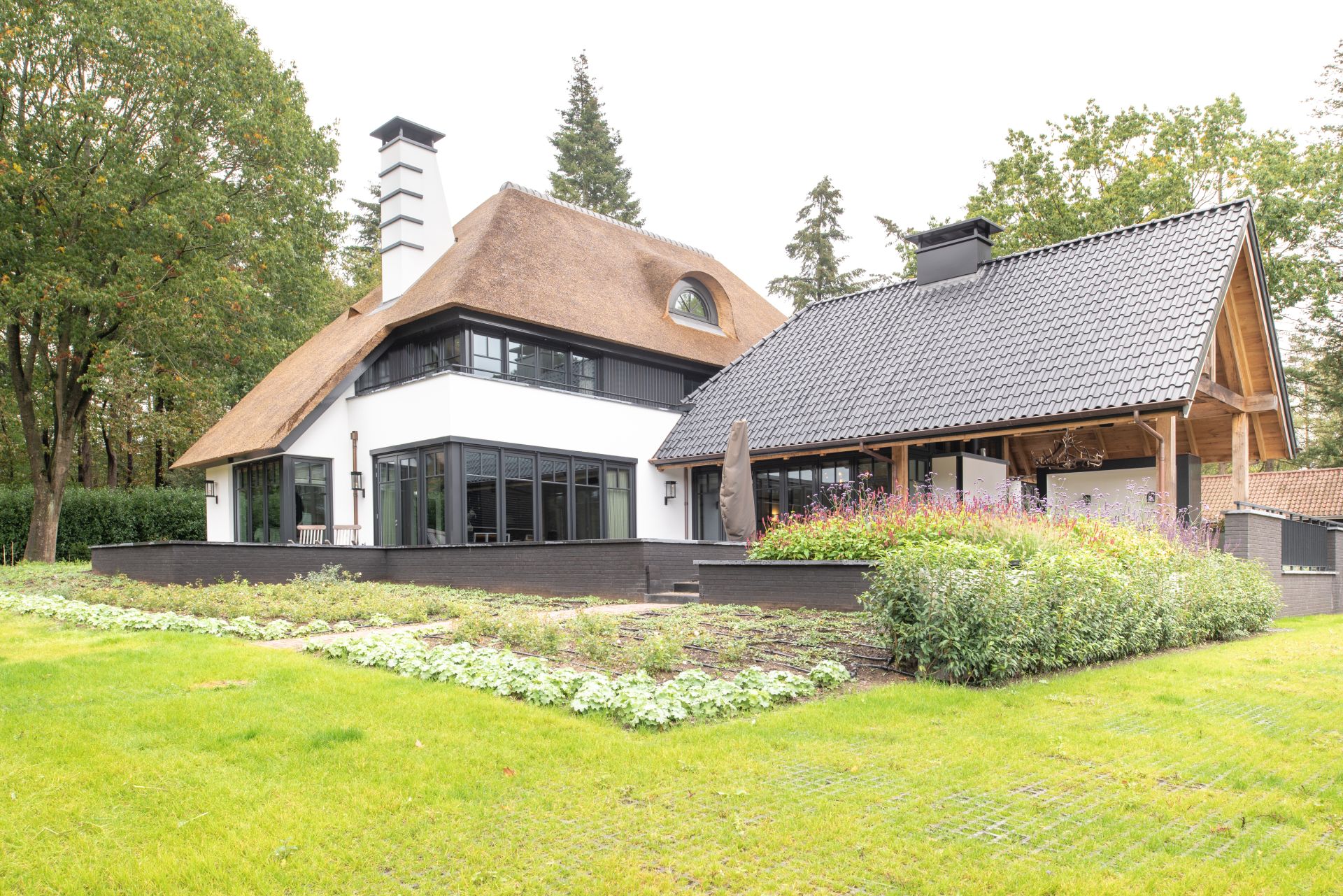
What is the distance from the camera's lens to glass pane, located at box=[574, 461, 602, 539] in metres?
18.2

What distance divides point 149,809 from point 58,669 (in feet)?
11.9

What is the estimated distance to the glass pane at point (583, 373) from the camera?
61.5 ft

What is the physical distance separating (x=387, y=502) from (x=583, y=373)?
464 cm

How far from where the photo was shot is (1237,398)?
15.6 m

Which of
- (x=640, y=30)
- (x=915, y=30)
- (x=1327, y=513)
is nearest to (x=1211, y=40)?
(x=915, y=30)

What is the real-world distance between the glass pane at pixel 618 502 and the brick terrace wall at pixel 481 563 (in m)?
3.81

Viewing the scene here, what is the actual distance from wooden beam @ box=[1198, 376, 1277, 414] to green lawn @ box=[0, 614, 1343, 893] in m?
8.80

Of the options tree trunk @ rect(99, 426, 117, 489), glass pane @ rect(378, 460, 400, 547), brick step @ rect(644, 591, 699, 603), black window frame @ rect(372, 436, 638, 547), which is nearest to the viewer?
brick step @ rect(644, 591, 699, 603)

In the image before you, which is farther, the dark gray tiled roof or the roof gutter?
the dark gray tiled roof

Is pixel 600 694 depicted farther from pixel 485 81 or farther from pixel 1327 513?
pixel 1327 513

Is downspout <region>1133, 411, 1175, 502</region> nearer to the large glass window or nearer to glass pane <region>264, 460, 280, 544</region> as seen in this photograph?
the large glass window

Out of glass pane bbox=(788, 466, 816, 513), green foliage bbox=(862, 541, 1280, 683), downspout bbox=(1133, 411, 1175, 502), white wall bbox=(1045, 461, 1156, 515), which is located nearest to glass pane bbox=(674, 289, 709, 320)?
glass pane bbox=(788, 466, 816, 513)

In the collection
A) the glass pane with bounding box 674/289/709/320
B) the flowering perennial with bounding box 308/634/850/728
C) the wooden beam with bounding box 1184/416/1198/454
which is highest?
the glass pane with bounding box 674/289/709/320

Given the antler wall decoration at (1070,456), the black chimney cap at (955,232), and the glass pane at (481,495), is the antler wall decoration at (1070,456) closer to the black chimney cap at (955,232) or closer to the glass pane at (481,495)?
the black chimney cap at (955,232)
